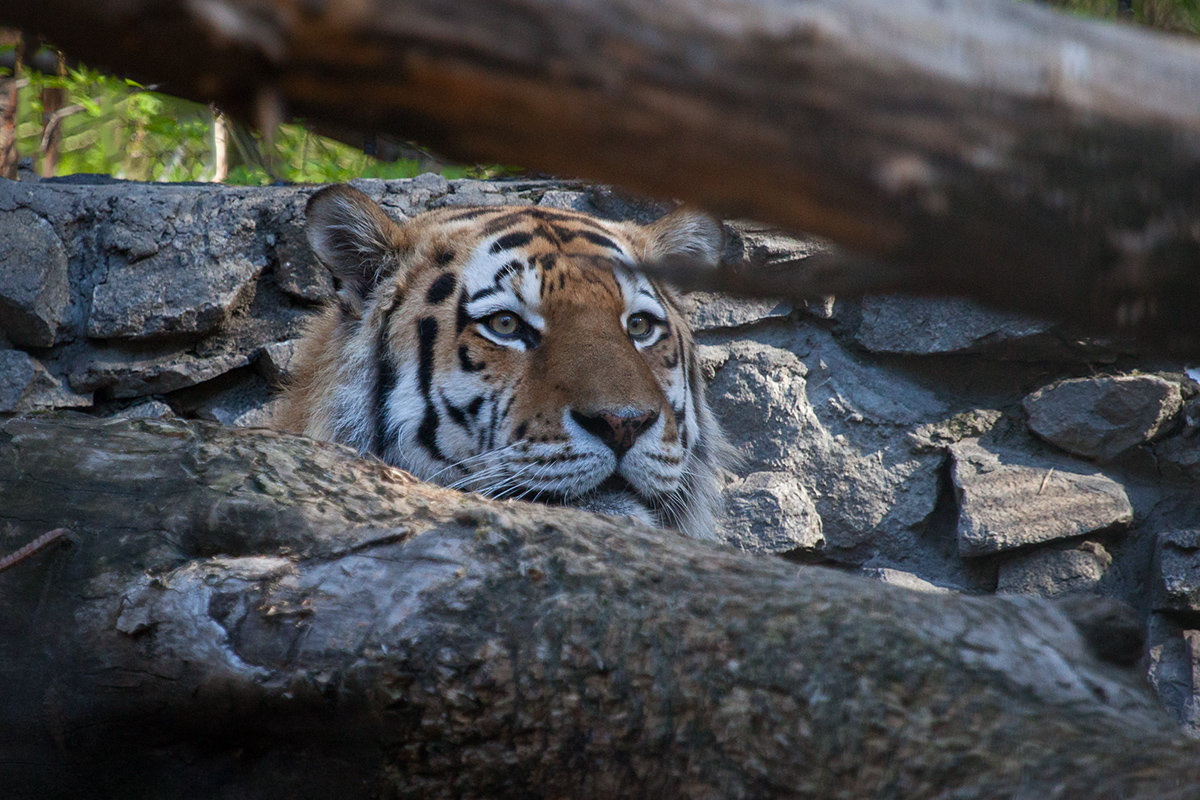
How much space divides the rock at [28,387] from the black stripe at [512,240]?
1.67 meters

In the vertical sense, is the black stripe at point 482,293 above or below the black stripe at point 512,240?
below

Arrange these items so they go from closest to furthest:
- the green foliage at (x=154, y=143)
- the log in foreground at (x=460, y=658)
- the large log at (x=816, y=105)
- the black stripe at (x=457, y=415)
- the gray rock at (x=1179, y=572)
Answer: the large log at (x=816, y=105), the log in foreground at (x=460, y=658), the black stripe at (x=457, y=415), the gray rock at (x=1179, y=572), the green foliage at (x=154, y=143)

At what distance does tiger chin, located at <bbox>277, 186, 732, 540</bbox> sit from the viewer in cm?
241

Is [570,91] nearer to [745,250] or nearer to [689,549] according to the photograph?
[689,549]

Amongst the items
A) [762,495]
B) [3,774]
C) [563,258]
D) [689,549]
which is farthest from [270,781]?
[762,495]

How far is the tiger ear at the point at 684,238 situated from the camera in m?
3.06

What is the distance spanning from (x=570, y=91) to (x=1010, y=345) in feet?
10.00

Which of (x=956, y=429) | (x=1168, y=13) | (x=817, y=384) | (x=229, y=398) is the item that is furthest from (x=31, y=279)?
(x=1168, y=13)

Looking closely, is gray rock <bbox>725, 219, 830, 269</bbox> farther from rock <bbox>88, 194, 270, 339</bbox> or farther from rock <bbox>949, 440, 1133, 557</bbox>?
rock <bbox>88, 194, 270, 339</bbox>

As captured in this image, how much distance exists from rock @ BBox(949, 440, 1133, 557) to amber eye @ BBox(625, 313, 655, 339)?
131cm

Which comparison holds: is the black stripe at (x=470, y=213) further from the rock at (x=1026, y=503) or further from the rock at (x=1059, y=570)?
the rock at (x=1059, y=570)

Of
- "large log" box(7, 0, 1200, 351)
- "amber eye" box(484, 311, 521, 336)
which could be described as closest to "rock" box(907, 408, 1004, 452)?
"amber eye" box(484, 311, 521, 336)

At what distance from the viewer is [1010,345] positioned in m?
3.37

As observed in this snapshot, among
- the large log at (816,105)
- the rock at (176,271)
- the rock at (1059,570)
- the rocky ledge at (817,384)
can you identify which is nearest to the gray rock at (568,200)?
the rocky ledge at (817,384)
